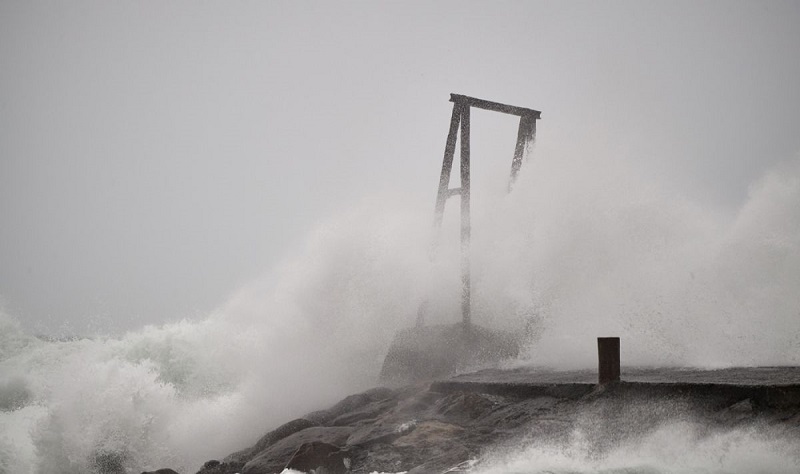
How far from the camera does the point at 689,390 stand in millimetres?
4637

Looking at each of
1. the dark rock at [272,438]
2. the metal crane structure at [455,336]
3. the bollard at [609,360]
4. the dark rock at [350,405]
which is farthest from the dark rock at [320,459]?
the metal crane structure at [455,336]

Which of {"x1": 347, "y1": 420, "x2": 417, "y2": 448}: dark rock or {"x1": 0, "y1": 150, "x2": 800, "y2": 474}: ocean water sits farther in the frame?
{"x1": 0, "y1": 150, "x2": 800, "y2": 474}: ocean water

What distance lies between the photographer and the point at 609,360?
5.30m

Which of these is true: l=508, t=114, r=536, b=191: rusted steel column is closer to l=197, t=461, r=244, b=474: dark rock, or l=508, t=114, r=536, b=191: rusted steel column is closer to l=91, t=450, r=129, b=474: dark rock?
l=197, t=461, r=244, b=474: dark rock

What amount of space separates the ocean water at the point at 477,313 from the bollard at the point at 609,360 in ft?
6.71

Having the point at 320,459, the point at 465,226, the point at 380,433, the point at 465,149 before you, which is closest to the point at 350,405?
the point at 380,433

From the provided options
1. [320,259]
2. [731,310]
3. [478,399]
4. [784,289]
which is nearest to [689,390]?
[478,399]

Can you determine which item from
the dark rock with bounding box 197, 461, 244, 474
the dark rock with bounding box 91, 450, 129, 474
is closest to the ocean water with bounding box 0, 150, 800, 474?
the dark rock with bounding box 91, 450, 129, 474

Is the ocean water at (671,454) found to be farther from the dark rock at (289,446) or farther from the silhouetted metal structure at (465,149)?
the silhouetted metal structure at (465,149)

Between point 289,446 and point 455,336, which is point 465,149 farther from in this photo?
point 289,446

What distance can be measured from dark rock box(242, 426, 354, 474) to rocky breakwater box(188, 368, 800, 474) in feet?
0.05

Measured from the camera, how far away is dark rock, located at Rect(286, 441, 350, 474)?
18.1ft

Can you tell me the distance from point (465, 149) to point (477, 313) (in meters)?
3.56

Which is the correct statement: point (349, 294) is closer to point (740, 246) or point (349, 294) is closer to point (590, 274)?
point (590, 274)
